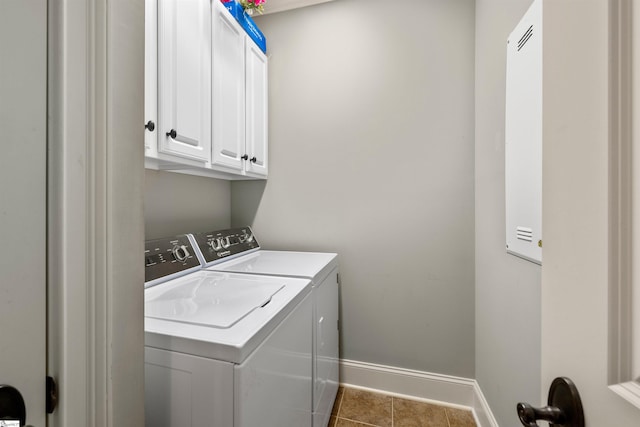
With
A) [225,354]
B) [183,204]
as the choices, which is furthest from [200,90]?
[225,354]

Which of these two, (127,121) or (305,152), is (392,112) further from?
(127,121)

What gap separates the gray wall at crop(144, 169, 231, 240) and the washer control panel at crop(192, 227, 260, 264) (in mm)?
224

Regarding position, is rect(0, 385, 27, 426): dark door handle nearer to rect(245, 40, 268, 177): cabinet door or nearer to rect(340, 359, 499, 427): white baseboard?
rect(245, 40, 268, 177): cabinet door

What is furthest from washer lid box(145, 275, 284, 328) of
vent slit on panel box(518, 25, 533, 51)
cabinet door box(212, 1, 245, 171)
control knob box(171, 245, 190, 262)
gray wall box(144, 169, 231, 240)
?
vent slit on panel box(518, 25, 533, 51)

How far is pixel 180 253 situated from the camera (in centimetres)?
128

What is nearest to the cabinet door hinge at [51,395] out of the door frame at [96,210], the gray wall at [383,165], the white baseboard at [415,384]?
the door frame at [96,210]

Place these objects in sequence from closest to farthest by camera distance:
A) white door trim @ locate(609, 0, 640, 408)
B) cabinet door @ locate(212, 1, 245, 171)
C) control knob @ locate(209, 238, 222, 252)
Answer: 1. white door trim @ locate(609, 0, 640, 408)
2. cabinet door @ locate(212, 1, 245, 171)
3. control knob @ locate(209, 238, 222, 252)

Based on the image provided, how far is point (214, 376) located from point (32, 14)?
2.54 ft

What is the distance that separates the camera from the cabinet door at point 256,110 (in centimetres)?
174

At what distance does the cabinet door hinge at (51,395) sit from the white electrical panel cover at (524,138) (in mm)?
1272

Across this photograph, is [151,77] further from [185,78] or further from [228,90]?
[228,90]

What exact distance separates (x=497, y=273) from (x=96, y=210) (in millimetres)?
1553

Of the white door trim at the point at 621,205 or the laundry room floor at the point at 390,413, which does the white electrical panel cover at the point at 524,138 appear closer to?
the white door trim at the point at 621,205

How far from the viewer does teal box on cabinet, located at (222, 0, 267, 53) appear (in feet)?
5.02
